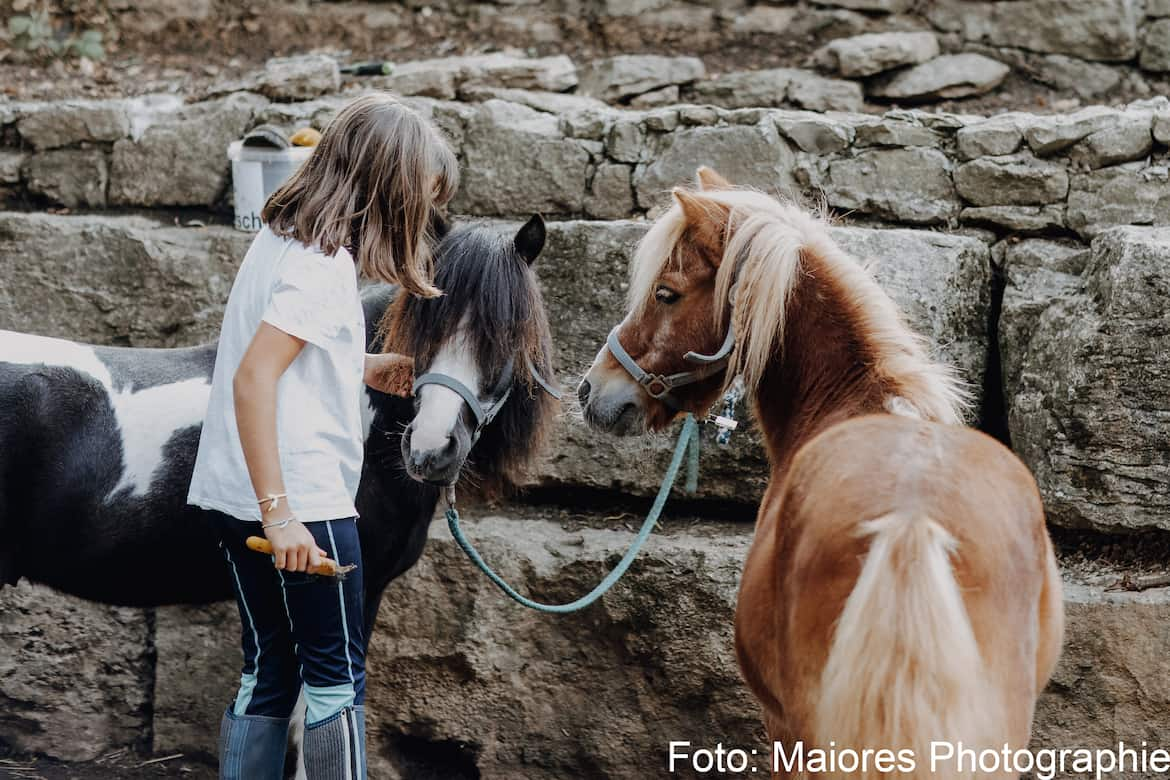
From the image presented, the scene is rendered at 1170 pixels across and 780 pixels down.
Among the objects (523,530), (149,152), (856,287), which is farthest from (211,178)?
(856,287)

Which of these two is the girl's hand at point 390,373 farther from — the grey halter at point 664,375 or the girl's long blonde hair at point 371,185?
the grey halter at point 664,375

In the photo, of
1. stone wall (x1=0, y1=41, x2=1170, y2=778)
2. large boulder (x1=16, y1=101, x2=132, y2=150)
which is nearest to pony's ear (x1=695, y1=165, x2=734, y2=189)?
stone wall (x1=0, y1=41, x2=1170, y2=778)

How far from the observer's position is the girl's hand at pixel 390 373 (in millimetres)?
2584

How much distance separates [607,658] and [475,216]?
1.65m

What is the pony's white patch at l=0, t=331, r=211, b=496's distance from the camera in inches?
105

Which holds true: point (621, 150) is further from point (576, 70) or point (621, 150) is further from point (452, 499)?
point (452, 499)

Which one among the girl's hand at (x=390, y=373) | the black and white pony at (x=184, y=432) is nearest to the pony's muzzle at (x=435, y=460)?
the black and white pony at (x=184, y=432)

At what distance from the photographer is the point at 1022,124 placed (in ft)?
11.8

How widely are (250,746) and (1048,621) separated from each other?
1663 millimetres

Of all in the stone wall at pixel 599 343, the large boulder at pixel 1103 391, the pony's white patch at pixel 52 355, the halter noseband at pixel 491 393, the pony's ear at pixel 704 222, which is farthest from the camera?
the stone wall at pixel 599 343

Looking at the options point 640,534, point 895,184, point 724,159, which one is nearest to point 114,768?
point 640,534

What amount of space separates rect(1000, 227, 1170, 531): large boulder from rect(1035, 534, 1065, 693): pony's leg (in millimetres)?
1234

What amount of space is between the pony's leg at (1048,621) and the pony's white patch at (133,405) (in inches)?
78.8

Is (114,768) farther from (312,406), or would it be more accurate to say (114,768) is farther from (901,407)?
(901,407)
